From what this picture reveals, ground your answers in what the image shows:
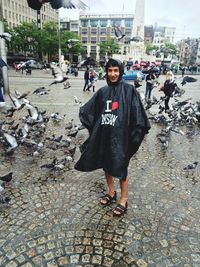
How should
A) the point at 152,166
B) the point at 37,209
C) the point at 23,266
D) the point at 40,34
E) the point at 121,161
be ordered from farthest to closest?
the point at 40,34, the point at 152,166, the point at 37,209, the point at 121,161, the point at 23,266

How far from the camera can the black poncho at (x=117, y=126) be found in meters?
3.46

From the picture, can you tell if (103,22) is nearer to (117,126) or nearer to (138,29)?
(138,29)

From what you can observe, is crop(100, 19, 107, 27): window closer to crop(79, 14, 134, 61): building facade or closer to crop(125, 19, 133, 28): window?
crop(79, 14, 134, 61): building facade

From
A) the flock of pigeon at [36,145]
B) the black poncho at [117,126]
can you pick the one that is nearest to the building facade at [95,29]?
the flock of pigeon at [36,145]

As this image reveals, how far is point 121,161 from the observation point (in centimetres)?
350

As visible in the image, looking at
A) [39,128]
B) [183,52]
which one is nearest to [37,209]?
[39,128]

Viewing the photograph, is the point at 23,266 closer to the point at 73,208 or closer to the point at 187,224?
the point at 73,208

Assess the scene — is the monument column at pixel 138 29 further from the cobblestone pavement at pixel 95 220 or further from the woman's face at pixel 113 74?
the woman's face at pixel 113 74

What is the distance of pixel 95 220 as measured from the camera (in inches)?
145

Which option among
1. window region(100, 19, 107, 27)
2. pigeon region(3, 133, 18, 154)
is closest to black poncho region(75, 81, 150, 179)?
pigeon region(3, 133, 18, 154)

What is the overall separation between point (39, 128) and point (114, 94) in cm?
466

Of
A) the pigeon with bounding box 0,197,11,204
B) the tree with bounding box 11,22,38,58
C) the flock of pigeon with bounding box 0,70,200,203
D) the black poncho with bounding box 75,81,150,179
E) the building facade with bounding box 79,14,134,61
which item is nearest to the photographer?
the black poncho with bounding box 75,81,150,179

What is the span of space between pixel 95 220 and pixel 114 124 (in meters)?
1.41

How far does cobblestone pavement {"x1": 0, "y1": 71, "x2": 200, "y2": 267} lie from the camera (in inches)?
118
